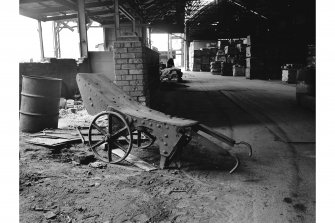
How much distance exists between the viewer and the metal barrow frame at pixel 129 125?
9.77 ft

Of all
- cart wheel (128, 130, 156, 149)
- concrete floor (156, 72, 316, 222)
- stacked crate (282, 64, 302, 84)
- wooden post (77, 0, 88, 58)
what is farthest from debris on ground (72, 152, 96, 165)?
stacked crate (282, 64, 302, 84)

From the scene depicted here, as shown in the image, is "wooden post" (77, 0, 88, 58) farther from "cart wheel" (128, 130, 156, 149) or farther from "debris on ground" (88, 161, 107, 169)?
"debris on ground" (88, 161, 107, 169)

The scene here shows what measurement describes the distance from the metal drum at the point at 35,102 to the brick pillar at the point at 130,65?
1.36 metres

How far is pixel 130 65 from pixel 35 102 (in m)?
1.88

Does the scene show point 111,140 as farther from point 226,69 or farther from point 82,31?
point 226,69

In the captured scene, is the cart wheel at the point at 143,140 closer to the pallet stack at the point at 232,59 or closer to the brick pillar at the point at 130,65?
the brick pillar at the point at 130,65

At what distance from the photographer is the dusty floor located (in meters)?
2.30

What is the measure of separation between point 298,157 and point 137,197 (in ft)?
7.34

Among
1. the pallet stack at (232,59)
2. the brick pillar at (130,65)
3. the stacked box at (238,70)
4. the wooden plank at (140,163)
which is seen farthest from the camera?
the pallet stack at (232,59)

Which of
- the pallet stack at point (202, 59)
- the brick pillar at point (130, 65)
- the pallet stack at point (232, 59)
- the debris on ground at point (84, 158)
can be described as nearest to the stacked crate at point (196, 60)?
the pallet stack at point (202, 59)

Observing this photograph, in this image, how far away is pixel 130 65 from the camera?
4594 mm

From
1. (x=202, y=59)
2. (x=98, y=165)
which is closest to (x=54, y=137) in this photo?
(x=98, y=165)
